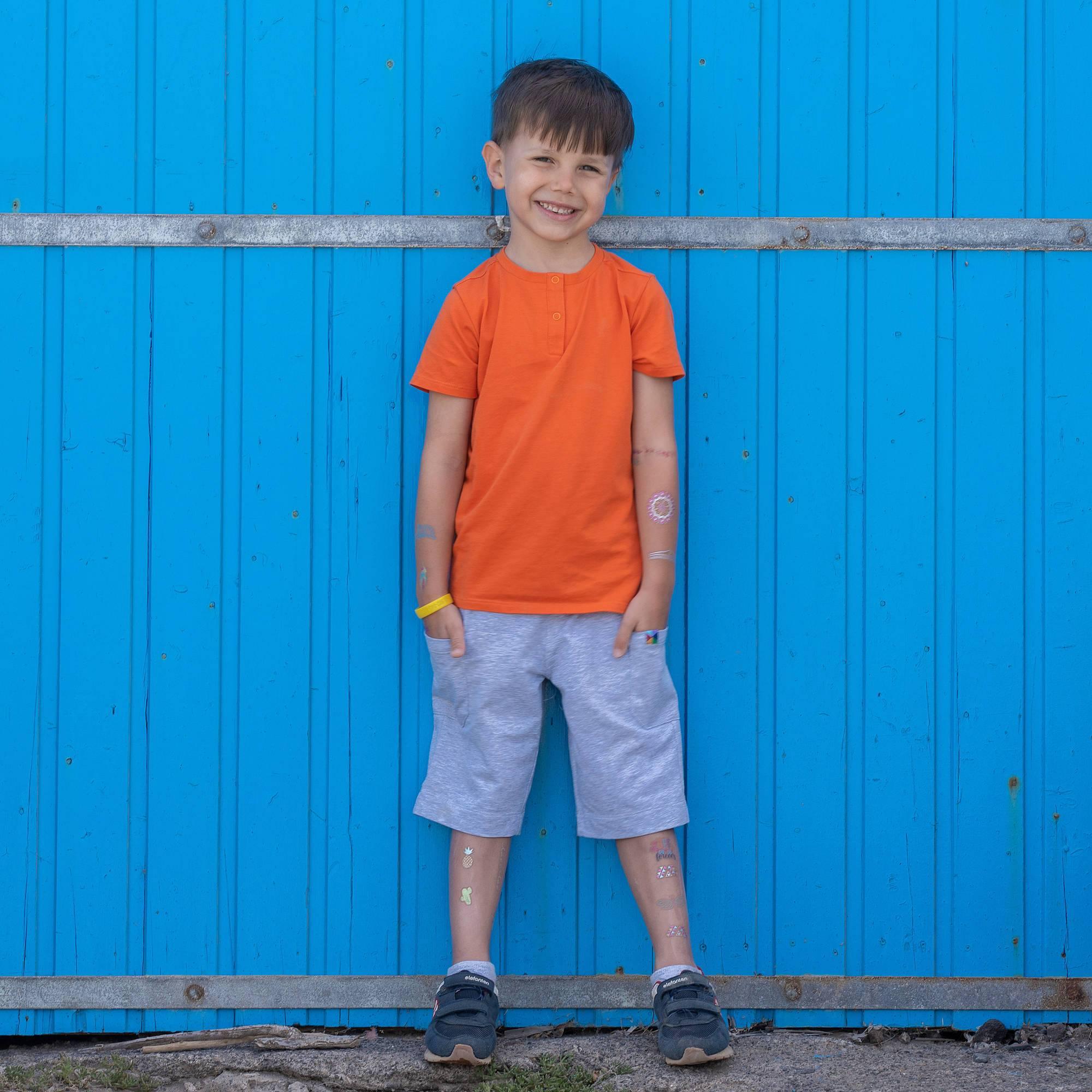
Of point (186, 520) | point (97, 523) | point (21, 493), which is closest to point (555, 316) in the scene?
point (186, 520)

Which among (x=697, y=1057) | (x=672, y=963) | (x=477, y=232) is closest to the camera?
(x=697, y=1057)

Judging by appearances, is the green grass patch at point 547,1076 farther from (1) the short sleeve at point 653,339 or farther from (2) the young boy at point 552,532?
(1) the short sleeve at point 653,339

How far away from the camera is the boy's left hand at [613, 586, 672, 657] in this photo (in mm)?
2146

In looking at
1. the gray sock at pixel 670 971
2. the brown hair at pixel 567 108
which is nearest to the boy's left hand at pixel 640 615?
the gray sock at pixel 670 971

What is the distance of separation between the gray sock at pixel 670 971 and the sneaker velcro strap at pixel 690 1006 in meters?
0.05

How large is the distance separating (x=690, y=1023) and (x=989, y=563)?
1140mm

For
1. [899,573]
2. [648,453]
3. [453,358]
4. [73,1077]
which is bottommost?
[73,1077]

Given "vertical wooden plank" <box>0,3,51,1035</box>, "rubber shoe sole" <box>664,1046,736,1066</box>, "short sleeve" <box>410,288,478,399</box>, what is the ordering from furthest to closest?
1. "vertical wooden plank" <box>0,3,51,1035</box>
2. "short sleeve" <box>410,288,478,399</box>
3. "rubber shoe sole" <box>664,1046,736,1066</box>

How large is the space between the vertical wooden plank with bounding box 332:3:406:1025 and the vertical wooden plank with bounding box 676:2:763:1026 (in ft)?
2.05

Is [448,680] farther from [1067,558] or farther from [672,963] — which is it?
[1067,558]

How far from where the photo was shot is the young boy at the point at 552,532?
2131mm

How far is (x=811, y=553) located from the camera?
2.37 m

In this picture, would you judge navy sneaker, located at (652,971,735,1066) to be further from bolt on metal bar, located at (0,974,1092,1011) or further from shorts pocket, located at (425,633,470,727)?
shorts pocket, located at (425,633,470,727)

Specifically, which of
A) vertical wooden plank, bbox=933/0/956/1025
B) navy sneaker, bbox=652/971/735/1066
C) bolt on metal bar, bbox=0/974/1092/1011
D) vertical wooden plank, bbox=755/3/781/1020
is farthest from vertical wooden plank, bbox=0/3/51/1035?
vertical wooden plank, bbox=933/0/956/1025
